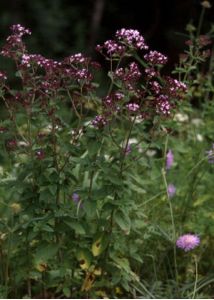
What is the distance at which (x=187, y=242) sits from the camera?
352 cm

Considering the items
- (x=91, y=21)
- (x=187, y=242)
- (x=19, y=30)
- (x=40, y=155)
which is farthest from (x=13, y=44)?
(x=91, y=21)

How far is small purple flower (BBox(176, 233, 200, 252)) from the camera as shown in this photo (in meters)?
3.51

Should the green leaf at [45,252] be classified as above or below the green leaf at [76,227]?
below

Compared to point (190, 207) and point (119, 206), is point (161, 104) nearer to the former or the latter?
point (119, 206)

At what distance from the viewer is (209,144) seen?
13.1 feet

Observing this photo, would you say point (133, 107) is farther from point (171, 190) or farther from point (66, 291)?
point (171, 190)

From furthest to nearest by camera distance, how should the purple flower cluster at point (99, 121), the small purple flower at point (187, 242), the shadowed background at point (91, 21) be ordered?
1. the shadowed background at point (91, 21)
2. the small purple flower at point (187, 242)
3. the purple flower cluster at point (99, 121)

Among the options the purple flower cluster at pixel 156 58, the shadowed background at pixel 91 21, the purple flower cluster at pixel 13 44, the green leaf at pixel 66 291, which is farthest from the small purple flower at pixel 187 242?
the shadowed background at pixel 91 21

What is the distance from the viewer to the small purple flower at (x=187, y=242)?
351 cm

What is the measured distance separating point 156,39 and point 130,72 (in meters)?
6.38

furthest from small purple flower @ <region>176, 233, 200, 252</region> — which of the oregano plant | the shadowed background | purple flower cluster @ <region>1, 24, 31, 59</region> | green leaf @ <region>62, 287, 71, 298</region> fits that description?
the shadowed background

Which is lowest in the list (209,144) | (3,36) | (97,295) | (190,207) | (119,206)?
(97,295)

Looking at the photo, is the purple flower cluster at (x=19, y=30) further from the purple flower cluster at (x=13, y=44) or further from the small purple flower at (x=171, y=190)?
the small purple flower at (x=171, y=190)

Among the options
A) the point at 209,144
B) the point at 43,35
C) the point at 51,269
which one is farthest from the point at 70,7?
the point at 51,269
